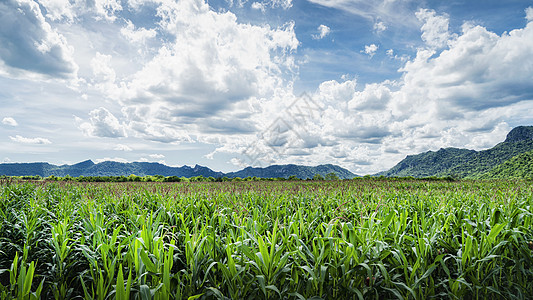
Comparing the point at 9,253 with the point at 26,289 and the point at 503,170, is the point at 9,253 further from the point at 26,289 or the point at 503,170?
the point at 503,170

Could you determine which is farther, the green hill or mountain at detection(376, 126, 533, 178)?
mountain at detection(376, 126, 533, 178)

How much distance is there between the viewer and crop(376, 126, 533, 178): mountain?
92.9 m

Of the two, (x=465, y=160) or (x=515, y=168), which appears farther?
(x=465, y=160)

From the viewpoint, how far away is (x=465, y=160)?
10344cm

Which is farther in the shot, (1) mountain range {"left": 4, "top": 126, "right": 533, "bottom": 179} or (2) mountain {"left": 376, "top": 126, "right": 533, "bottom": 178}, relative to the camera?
(2) mountain {"left": 376, "top": 126, "right": 533, "bottom": 178}

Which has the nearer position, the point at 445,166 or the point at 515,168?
the point at 515,168

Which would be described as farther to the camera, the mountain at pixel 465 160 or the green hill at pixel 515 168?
the mountain at pixel 465 160

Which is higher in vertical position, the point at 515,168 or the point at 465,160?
the point at 465,160

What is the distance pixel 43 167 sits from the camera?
475 ft

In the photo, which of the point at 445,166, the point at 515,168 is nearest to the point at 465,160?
the point at 445,166

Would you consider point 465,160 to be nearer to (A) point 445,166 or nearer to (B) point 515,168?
(A) point 445,166

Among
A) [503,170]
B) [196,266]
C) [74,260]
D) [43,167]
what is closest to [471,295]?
[196,266]

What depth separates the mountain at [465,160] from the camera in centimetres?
9288

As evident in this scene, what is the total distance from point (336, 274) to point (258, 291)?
0.74m
